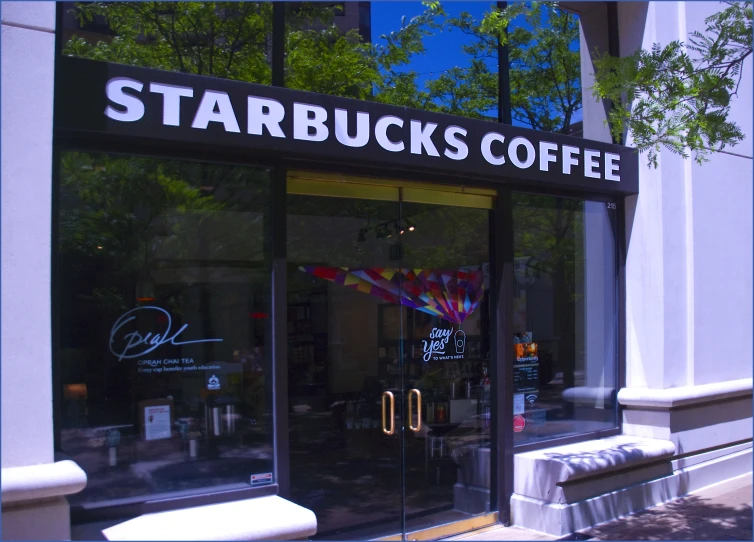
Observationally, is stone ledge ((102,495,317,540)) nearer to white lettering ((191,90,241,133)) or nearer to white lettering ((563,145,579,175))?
white lettering ((191,90,241,133))

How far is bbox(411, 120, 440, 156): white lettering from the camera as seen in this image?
5.77 metres

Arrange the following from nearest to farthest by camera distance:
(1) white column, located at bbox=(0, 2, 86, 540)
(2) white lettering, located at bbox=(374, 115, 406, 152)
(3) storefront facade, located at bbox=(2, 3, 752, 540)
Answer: (1) white column, located at bbox=(0, 2, 86, 540) → (3) storefront facade, located at bbox=(2, 3, 752, 540) → (2) white lettering, located at bbox=(374, 115, 406, 152)

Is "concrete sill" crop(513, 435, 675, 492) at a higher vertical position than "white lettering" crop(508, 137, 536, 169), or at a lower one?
lower

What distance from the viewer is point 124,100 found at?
15.0 feet

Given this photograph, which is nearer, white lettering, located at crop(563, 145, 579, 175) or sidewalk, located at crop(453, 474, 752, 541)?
A: sidewalk, located at crop(453, 474, 752, 541)

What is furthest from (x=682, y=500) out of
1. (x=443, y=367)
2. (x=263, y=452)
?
(x=263, y=452)

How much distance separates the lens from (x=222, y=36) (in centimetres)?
561

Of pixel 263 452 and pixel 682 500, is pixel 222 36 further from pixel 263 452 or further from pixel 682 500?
pixel 682 500

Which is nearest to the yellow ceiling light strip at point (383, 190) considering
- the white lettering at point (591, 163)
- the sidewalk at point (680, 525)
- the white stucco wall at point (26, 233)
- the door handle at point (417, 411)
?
the white lettering at point (591, 163)

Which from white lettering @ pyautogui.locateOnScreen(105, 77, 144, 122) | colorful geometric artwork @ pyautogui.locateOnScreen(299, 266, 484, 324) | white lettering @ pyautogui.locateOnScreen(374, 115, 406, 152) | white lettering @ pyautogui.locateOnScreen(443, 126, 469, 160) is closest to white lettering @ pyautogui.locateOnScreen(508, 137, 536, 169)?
white lettering @ pyautogui.locateOnScreen(443, 126, 469, 160)

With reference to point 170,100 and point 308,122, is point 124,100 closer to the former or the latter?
point 170,100
